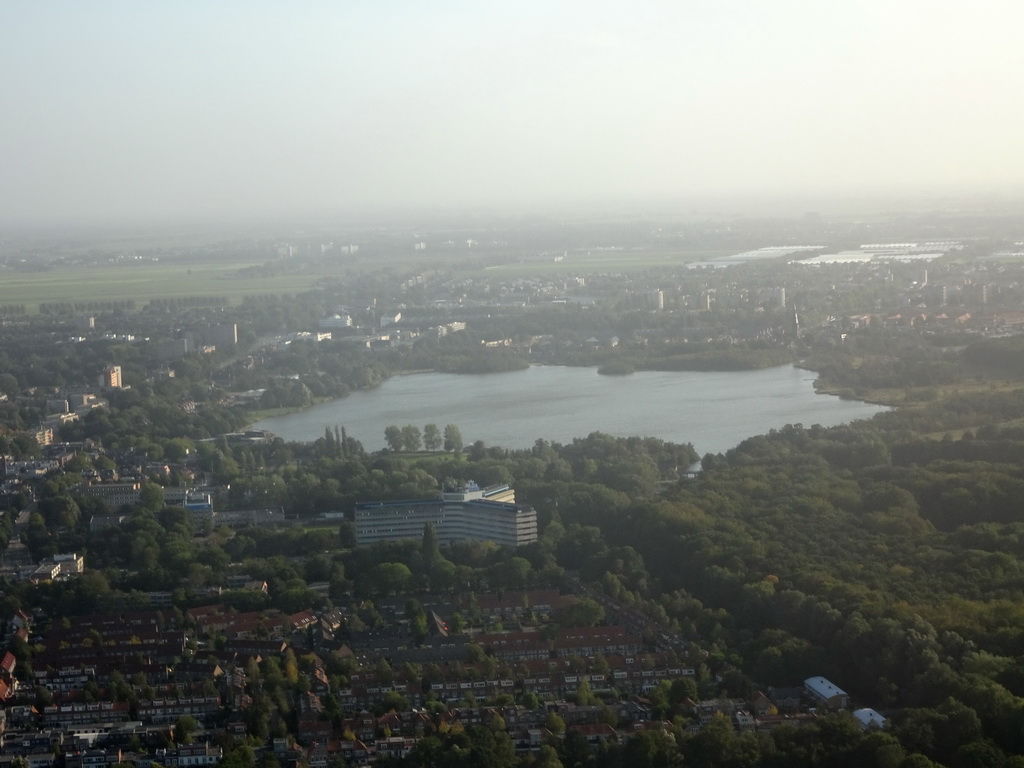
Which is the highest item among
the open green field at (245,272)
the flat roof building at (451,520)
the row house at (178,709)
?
the flat roof building at (451,520)

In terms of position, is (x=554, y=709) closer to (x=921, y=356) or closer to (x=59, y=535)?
(x=59, y=535)

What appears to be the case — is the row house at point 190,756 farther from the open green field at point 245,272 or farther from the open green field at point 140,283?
the open green field at point 140,283

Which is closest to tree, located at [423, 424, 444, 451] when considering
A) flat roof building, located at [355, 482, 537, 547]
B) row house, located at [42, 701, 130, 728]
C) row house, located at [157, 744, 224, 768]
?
flat roof building, located at [355, 482, 537, 547]

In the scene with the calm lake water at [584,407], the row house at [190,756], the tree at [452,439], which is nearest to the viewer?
the row house at [190,756]

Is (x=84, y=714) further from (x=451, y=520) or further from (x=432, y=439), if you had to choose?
(x=432, y=439)

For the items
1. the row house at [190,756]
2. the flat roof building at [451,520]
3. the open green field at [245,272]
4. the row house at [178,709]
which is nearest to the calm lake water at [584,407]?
the flat roof building at [451,520]

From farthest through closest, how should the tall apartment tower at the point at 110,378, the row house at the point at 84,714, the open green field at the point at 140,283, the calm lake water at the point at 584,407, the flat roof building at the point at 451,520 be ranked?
the open green field at the point at 140,283 → the tall apartment tower at the point at 110,378 → the calm lake water at the point at 584,407 → the flat roof building at the point at 451,520 → the row house at the point at 84,714

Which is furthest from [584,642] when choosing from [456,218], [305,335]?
[456,218]

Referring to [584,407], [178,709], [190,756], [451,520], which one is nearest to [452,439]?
[584,407]
